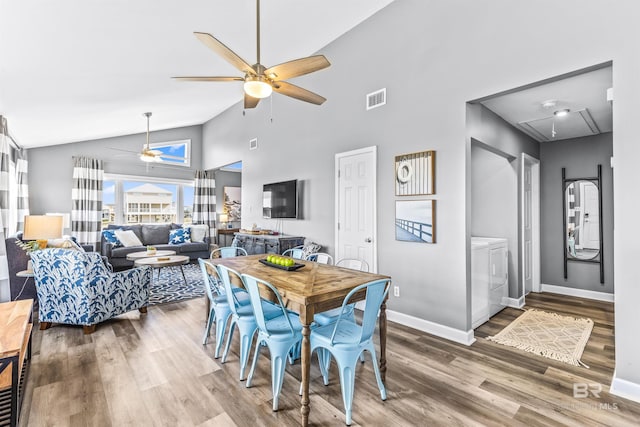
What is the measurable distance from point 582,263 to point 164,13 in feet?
20.7

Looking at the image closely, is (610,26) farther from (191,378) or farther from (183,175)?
(183,175)

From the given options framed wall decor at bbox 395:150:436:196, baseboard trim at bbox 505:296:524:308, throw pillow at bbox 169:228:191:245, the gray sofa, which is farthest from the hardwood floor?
throw pillow at bbox 169:228:191:245

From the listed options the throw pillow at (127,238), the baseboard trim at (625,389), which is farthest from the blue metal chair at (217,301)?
the throw pillow at (127,238)

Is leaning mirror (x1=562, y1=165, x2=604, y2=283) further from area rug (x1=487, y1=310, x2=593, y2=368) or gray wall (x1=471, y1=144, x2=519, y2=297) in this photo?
area rug (x1=487, y1=310, x2=593, y2=368)

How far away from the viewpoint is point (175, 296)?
456 centimetres

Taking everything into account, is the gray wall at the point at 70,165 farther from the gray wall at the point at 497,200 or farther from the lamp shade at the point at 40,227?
the gray wall at the point at 497,200

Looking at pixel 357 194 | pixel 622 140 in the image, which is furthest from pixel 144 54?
pixel 622 140

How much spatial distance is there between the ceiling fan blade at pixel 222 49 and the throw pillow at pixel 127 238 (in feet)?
18.5

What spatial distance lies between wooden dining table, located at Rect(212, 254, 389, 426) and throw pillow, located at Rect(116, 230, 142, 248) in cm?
482

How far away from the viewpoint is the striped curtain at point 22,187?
5.38 metres

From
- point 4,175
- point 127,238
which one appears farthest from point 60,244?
point 127,238

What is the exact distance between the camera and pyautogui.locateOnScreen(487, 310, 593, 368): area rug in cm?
280

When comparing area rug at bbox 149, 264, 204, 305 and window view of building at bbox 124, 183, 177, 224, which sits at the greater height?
window view of building at bbox 124, 183, 177, 224

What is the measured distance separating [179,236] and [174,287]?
2.46 metres
